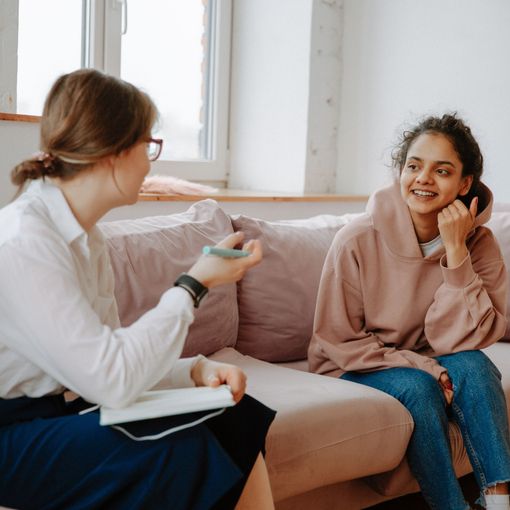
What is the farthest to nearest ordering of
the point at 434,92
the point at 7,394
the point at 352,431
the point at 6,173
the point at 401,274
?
the point at 434,92
the point at 6,173
the point at 401,274
the point at 352,431
the point at 7,394

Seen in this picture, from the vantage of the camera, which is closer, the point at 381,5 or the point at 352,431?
the point at 352,431

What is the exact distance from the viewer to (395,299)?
207cm

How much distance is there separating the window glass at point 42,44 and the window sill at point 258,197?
1.98 ft

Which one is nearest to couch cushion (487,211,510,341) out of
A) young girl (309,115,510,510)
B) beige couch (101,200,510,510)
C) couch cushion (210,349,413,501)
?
beige couch (101,200,510,510)

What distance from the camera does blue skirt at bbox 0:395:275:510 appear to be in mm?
1209

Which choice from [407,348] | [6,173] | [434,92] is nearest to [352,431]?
[407,348]

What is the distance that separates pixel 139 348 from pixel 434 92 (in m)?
2.55

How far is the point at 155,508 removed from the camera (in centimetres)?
122

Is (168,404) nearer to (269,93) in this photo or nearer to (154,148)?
(154,148)

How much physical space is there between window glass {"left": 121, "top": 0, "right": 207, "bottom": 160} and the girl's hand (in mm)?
1962

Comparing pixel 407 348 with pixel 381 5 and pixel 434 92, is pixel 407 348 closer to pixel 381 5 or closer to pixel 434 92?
pixel 434 92

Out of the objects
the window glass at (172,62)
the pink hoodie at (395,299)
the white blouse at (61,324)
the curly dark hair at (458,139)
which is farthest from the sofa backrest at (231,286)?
the window glass at (172,62)

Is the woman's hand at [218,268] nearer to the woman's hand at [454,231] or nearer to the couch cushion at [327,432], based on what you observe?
the couch cushion at [327,432]

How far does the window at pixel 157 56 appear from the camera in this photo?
310cm
